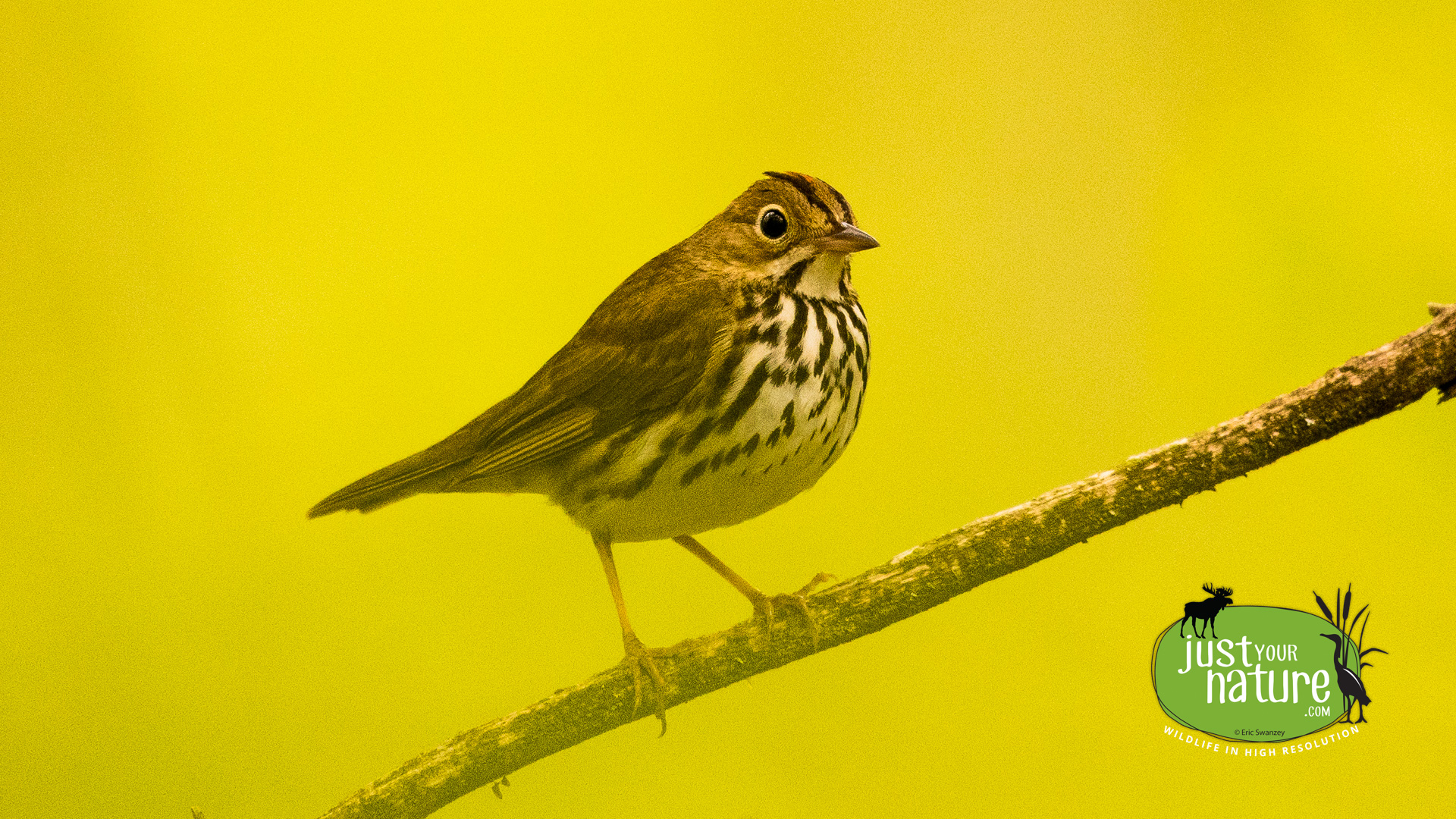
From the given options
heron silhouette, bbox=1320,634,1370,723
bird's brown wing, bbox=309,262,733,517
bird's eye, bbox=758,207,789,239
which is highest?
bird's eye, bbox=758,207,789,239

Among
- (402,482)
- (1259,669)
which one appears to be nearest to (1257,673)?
(1259,669)

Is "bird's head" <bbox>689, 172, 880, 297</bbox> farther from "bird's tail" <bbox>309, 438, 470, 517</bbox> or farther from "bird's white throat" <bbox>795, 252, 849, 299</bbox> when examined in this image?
"bird's tail" <bbox>309, 438, 470, 517</bbox>

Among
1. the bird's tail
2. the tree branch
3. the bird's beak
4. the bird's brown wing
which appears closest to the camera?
the tree branch

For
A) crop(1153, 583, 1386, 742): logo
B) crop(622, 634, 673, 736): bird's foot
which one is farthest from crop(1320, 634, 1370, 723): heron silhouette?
crop(622, 634, 673, 736): bird's foot

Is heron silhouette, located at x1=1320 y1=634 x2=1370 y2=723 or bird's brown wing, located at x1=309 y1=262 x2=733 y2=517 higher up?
bird's brown wing, located at x1=309 y1=262 x2=733 y2=517

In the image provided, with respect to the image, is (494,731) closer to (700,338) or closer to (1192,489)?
(700,338)

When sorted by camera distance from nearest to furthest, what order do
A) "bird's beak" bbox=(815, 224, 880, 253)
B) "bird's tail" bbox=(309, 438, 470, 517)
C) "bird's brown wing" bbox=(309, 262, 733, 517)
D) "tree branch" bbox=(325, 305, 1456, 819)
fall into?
"tree branch" bbox=(325, 305, 1456, 819), "bird's beak" bbox=(815, 224, 880, 253), "bird's brown wing" bbox=(309, 262, 733, 517), "bird's tail" bbox=(309, 438, 470, 517)

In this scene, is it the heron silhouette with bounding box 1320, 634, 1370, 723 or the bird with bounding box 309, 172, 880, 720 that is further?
the heron silhouette with bounding box 1320, 634, 1370, 723

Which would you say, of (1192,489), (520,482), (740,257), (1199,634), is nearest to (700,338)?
(740,257)
